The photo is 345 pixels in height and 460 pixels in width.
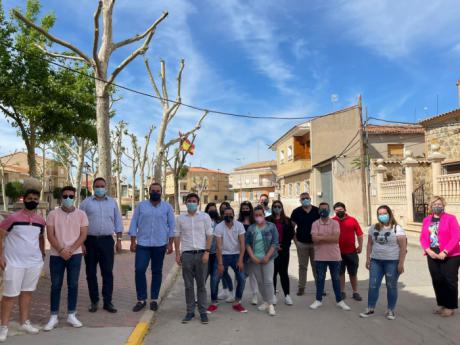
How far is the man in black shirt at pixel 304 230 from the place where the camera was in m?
7.23

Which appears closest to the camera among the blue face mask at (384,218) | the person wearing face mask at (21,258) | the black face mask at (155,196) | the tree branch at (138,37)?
the person wearing face mask at (21,258)

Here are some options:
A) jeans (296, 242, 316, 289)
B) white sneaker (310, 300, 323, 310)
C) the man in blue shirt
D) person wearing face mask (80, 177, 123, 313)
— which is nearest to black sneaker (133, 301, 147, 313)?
the man in blue shirt

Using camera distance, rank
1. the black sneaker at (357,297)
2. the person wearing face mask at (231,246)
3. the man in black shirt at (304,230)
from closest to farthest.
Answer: the person wearing face mask at (231,246), the black sneaker at (357,297), the man in black shirt at (304,230)

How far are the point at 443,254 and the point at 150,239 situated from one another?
13.3ft

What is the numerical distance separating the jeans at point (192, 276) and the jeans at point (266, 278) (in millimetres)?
960

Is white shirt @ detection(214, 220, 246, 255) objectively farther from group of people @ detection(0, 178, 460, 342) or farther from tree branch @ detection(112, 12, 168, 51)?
tree branch @ detection(112, 12, 168, 51)

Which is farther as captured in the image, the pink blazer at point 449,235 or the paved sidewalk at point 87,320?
the pink blazer at point 449,235

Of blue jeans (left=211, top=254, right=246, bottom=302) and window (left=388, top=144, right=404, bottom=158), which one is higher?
window (left=388, top=144, right=404, bottom=158)

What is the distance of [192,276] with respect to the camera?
19.2 ft

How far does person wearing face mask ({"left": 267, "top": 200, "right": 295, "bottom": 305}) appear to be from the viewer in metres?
6.84

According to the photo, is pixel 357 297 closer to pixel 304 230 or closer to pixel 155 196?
pixel 304 230

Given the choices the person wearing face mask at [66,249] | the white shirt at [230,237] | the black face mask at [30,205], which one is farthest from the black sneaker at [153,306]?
the black face mask at [30,205]

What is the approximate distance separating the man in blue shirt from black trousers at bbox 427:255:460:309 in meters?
3.76

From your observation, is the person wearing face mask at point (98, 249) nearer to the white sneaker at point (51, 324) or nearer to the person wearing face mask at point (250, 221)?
the white sneaker at point (51, 324)
